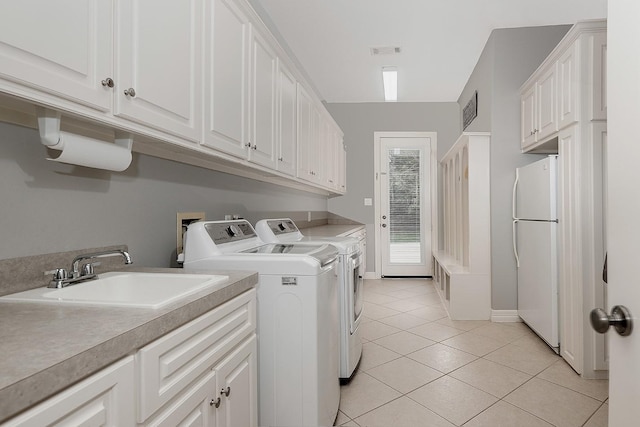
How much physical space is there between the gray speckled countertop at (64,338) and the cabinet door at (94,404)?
16 millimetres

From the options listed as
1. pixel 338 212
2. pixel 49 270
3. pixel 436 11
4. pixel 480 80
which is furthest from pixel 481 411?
pixel 338 212

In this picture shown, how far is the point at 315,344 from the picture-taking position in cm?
166

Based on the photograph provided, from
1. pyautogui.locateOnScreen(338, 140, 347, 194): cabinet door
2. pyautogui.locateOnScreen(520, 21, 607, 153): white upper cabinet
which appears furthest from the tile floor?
pyautogui.locateOnScreen(338, 140, 347, 194): cabinet door

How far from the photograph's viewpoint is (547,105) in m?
2.99

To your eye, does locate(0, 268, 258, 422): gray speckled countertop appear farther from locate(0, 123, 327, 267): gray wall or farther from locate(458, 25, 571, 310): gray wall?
locate(458, 25, 571, 310): gray wall

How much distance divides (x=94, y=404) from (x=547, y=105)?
135 inches

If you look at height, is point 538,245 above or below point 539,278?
above

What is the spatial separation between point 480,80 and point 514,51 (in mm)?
578

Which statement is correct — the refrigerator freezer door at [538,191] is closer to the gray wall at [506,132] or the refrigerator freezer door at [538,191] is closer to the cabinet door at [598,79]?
the gray wall at [506,132]

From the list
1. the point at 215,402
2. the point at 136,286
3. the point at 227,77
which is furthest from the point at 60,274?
the point at 227,77

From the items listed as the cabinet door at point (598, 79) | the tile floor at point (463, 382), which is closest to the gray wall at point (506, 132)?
the tile floor at point (463, 382)

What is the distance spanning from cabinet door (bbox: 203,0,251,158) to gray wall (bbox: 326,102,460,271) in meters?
4.10

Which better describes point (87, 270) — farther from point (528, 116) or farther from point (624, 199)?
point (528, 116)

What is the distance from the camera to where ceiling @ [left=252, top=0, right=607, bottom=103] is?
3225 mm
